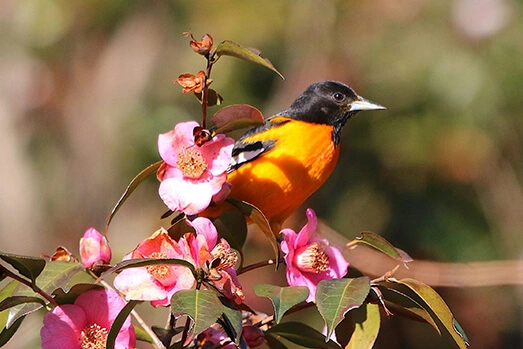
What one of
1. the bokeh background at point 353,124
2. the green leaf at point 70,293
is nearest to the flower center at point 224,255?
the green leaf at point 70,293

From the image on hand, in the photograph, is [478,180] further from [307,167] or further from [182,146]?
[182,146]

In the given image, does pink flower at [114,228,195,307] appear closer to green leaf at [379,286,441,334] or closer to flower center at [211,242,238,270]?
flower center at [211,242,238,270]

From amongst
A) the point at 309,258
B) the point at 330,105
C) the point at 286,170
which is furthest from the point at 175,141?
the point at 330,105

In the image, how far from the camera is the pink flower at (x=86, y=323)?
137 centimetres

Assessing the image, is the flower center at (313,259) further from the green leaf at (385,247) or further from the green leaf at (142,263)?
the green leaf at (142,263)

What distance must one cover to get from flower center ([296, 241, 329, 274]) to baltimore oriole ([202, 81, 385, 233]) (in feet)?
2.57

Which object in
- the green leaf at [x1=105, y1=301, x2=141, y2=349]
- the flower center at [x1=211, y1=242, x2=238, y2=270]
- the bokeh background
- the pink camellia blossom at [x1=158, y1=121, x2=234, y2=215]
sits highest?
the pink camellia blossom at [x1=158, y1=121, x2=234, y2=215]

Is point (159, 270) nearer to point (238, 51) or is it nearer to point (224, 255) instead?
point (224, 255)

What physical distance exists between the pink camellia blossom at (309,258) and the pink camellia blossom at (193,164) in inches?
6.4

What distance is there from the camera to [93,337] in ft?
4.64

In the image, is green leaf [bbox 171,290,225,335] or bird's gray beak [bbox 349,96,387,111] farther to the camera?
bird's gray beak [bbox 349,96,387,111]

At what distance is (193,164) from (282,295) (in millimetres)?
314

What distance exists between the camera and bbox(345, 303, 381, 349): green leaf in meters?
1.53

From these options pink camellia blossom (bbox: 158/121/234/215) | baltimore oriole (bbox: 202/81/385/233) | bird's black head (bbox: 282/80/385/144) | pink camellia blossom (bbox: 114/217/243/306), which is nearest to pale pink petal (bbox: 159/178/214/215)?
pink camellia blossom (bbox: 158/121/234/215)
